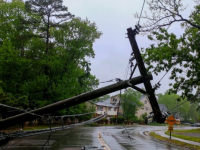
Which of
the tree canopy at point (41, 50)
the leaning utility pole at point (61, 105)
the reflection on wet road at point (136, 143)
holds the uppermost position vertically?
the tree canopy at point (41, 50)

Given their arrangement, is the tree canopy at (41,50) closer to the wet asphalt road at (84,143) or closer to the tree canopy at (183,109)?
the wet asphalt road at (84,143)

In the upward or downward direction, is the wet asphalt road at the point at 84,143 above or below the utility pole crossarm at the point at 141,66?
below

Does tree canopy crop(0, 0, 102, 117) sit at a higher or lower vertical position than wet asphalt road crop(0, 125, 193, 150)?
higher

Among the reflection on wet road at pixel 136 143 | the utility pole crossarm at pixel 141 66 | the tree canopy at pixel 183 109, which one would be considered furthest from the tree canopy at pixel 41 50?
the tree canopy at pixel 183 109

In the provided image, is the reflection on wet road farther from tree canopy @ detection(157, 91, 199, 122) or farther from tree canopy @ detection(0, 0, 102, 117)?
tree canopy @ detection(157, 91, 199, 122)

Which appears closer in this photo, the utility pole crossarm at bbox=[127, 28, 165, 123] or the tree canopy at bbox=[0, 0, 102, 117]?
the utility pole crossarm at bbox=[127, 28, 165, 123]

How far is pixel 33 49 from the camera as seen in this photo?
3869cm

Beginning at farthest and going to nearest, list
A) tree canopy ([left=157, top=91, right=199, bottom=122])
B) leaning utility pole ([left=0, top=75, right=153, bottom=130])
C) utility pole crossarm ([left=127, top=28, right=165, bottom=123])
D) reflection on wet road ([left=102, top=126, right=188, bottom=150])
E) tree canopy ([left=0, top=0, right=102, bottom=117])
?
tree canopy ([left=157, top=91, right=199, bottom=122]), tree canopy ([left=0, top=0, right=102, bottom=117]), reflection on wet road ([left=102, top=126, right=188, bottom=150]), utility pole crossarm ([left=127, top=28, right=165, bottom=123]), leaning utility pole ([left=0, top=75, right=153, bottom=130])

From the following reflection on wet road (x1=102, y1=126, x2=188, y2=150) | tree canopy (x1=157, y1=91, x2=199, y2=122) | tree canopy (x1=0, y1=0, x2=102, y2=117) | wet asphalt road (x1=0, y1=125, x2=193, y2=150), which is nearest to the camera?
wet asphalt road (x1=0, y1=125, x2=193, y2=150)

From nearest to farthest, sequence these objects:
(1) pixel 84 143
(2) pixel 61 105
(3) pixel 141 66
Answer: (2) pixel 61 105 < (3) pixel 141 66 < (1) pixel 84 143

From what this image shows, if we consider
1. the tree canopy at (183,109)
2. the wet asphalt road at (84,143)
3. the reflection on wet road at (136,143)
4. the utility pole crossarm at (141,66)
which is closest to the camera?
the utility pole crossarm at (141,66)

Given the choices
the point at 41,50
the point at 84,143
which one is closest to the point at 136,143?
the point at 84,143

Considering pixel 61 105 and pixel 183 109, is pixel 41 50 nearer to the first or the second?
pixel 61 105

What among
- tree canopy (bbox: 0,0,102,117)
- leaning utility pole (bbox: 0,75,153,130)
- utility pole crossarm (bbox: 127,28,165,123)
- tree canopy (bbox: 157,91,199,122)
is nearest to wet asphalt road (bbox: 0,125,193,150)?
utility pole crossarm (bbox: 127,28,165,123)
